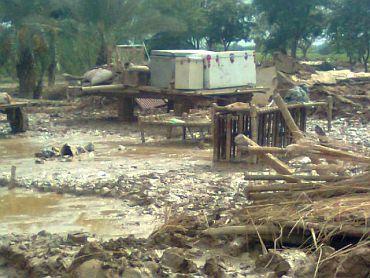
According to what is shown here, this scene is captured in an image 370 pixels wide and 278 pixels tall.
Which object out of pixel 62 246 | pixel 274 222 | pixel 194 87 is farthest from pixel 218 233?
pixel 194 87

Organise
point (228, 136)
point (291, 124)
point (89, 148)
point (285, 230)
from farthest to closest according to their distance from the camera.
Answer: point (89, 148) → point (228, 136) → point (291, 124) → point (285, 230)

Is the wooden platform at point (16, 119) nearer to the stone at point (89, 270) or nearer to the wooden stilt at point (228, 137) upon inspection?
the wooden stilt at point (228, 137)

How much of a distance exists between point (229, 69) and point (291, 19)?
19.9m

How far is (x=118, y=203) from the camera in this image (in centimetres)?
1097

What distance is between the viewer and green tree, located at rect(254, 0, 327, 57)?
3891 cm

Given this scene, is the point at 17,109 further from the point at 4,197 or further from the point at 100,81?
the point at 4,197

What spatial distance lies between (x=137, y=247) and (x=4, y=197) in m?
4.65

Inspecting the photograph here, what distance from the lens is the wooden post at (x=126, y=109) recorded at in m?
21.7

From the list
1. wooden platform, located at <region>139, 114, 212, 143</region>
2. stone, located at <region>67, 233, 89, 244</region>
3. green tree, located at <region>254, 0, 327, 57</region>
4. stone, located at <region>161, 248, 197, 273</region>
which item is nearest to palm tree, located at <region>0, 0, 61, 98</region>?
wooden platform, located at <region>139, 114, 212, 143</region>

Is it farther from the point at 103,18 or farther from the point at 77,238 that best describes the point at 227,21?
the point at 77,238

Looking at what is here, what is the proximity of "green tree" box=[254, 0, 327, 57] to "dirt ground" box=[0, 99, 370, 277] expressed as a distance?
1897 cm

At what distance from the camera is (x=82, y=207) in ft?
35.7

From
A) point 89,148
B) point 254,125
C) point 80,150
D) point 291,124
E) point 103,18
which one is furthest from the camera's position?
point 103,18

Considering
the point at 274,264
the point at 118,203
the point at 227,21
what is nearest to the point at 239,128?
the point at 118,203
